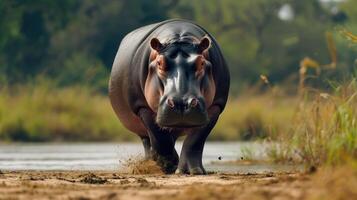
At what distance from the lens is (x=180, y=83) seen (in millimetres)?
8070

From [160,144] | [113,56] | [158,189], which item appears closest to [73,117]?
[160,144]

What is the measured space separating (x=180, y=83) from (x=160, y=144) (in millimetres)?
1037

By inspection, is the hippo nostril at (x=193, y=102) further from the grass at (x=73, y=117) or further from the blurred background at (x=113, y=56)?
the grass at (x=73, y=117)

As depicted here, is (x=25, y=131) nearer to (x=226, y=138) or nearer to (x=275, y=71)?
(x=226, y=138)

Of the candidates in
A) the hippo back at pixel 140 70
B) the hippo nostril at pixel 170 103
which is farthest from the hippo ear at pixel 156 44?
the hippo nostril at pixel 170 103

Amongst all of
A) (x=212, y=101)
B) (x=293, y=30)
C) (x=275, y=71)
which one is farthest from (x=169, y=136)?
(x=293, y=30)

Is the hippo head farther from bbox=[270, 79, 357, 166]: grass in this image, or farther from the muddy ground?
bbox=[270, 79, 357, 166]: grass

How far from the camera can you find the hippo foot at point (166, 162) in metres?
9.04

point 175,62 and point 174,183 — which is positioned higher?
point 175,62

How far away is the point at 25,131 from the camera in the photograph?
1936 centimetres

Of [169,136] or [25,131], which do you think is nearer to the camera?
[169,136]

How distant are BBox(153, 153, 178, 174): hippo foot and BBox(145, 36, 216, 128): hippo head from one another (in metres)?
0.53

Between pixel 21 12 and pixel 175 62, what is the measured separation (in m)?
20.4

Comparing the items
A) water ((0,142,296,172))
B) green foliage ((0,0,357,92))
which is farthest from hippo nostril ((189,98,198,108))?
green foliage ((0,0,357,92))
